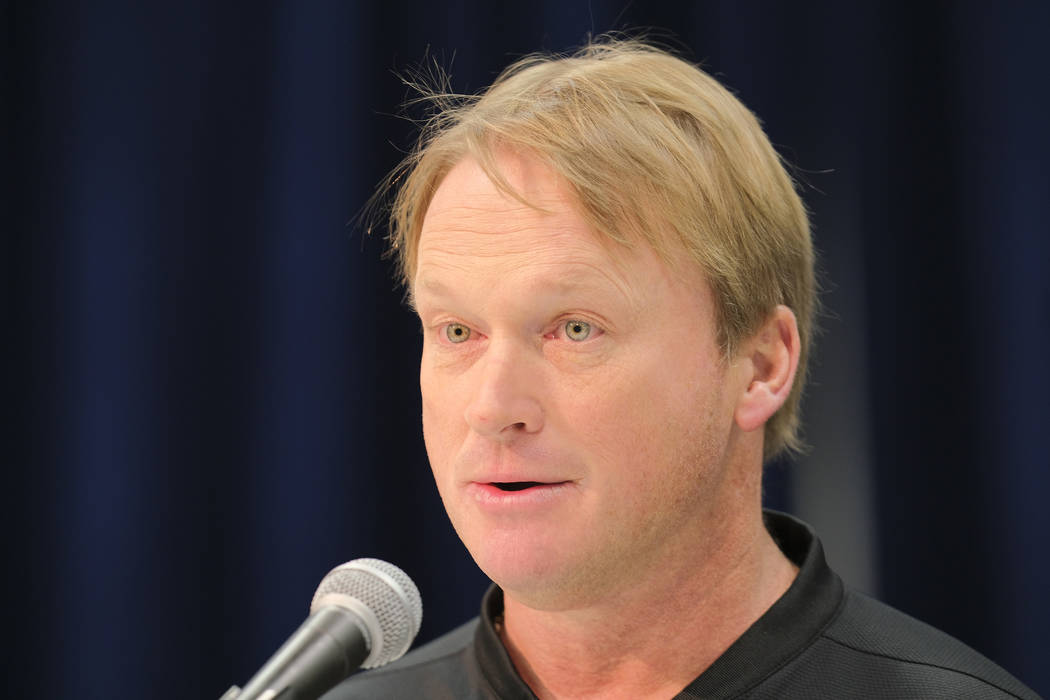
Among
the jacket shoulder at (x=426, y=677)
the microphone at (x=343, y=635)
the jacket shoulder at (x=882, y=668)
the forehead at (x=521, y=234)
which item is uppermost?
the forehead at (x=521, y=234)

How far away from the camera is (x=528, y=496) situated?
1.02 m

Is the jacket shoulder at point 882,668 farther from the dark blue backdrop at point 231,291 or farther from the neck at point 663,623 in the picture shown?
the dark blue backdrop at point 231,291

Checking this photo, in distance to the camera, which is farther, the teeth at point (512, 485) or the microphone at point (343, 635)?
the teeth at point (512, 485)

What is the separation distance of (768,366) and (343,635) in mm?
519

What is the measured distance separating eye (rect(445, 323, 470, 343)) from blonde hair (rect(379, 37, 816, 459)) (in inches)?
5.5

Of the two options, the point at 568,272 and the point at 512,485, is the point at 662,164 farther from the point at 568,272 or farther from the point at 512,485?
the point at 512,485

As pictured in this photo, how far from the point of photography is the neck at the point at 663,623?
3.64ft

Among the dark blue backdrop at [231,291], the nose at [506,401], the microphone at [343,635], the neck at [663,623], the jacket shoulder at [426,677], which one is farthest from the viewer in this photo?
the dark blue backdrop at [231,291]

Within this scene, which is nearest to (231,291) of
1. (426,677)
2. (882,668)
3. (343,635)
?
(426,677)

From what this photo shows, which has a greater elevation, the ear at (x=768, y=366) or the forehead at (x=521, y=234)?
the forehead at (x=521, y=234)

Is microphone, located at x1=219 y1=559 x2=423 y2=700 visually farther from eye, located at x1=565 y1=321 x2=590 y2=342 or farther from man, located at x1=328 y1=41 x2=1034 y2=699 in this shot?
eye, located at x1=565 y1=321 x2=590 y2=342

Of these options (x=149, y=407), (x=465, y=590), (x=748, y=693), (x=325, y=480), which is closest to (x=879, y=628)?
(x=748, y=693)

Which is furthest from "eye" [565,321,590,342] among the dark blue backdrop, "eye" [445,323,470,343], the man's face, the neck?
the dark blue backdrop

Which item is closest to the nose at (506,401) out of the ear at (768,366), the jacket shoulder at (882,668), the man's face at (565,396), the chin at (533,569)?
the man's face at (565,396)
